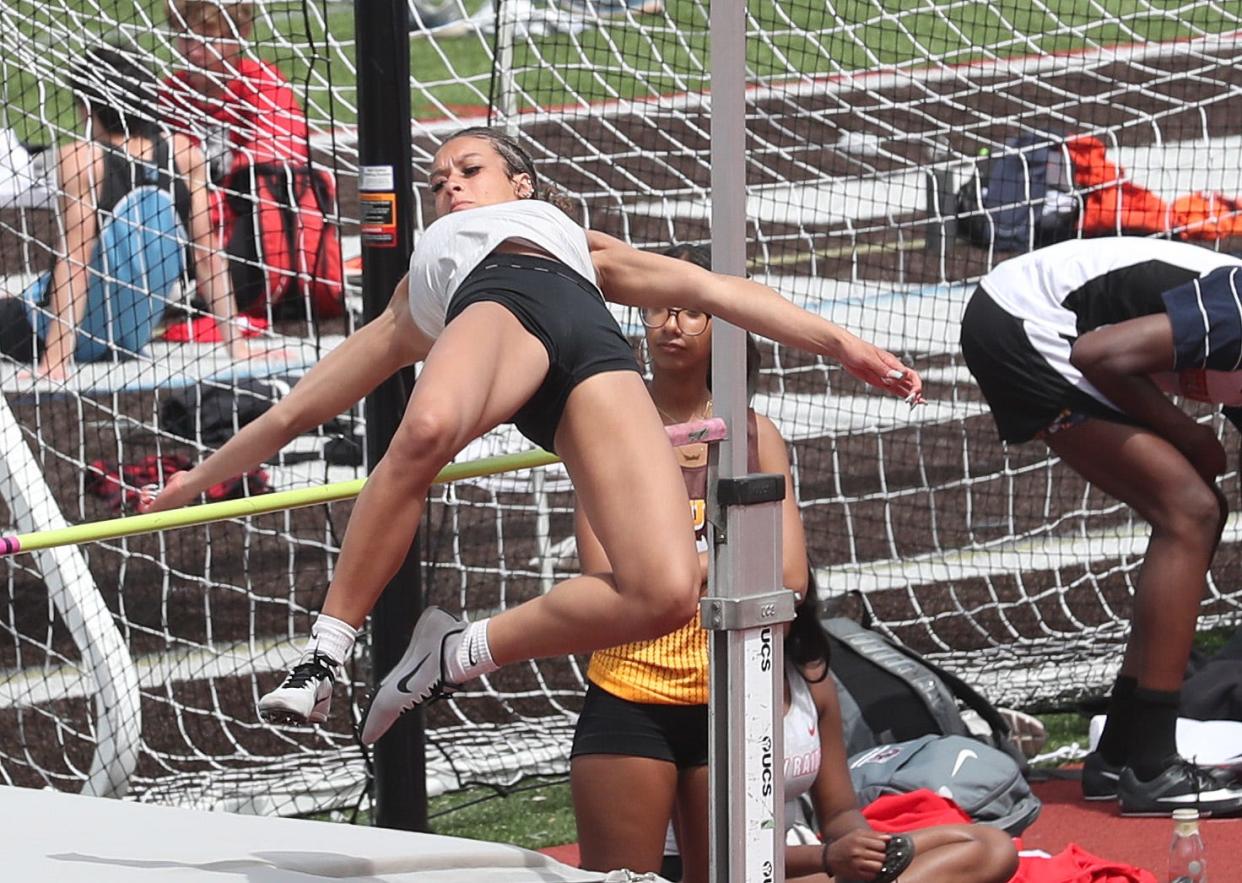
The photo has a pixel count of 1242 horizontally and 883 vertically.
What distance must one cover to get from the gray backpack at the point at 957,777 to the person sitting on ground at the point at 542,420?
1399 millimetres

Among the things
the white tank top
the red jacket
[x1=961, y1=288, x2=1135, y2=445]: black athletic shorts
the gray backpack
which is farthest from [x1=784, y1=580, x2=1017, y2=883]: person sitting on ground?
the red jacket

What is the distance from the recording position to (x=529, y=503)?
749cm

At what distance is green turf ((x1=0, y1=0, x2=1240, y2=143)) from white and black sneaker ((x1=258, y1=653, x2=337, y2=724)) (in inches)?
79.4

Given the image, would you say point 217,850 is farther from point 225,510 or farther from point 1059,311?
point 1059,311

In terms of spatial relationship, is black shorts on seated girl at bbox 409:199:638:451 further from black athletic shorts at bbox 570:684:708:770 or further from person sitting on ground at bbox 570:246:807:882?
black athletic shorts at bbox 570:684:708:770

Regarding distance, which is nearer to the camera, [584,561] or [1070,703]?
[584,561]

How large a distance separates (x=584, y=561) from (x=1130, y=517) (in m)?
4.01

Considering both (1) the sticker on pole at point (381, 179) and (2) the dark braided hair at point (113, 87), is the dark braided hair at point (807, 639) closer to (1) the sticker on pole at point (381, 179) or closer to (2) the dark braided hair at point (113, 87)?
(1) the sticker on pole at point (381, 179)

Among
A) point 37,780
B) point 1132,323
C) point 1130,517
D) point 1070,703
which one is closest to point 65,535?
point 37,780

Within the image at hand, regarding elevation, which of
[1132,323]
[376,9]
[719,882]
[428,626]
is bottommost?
[719,882]

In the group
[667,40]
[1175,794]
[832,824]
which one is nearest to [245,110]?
[667,40]

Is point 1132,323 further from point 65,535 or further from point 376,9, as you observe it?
point 65,535

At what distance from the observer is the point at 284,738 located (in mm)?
5676

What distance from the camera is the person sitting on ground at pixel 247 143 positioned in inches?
241
